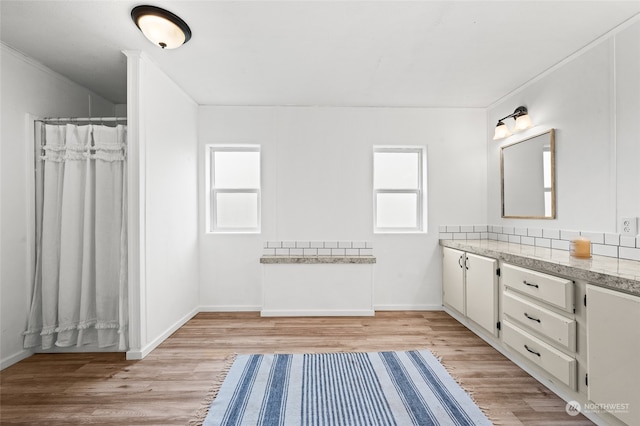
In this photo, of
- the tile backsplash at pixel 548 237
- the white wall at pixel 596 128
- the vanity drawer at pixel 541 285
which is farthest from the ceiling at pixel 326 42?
the vanity drawer at pixel 541 285

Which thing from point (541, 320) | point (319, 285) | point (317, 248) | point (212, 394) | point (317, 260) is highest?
point (317, 248)

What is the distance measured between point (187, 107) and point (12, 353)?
2766mm

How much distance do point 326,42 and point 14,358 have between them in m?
3.64

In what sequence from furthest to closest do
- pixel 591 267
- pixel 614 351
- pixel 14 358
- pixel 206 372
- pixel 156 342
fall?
1. pixel 156 342
2. pixel 14 358
3. pixel 206 372
4. pixel 591 267
5. pixel 614 351

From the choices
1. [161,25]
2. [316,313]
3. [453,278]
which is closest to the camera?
[161,25]

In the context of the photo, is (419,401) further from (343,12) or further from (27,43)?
(27,43)

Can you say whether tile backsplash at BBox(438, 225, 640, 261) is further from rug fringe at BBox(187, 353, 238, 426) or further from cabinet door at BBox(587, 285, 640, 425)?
rug fringe at BBox(187, 353, 238, 426)

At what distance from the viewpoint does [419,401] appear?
186 centimetres

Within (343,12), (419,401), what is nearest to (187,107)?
(343,12)

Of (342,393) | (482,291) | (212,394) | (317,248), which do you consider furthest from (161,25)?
(482,291)

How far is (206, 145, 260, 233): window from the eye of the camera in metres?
3.74

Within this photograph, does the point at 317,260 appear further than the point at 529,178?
Yes

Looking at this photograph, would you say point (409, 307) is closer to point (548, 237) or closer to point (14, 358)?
point (548, 237)

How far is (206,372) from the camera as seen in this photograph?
2.22 m
